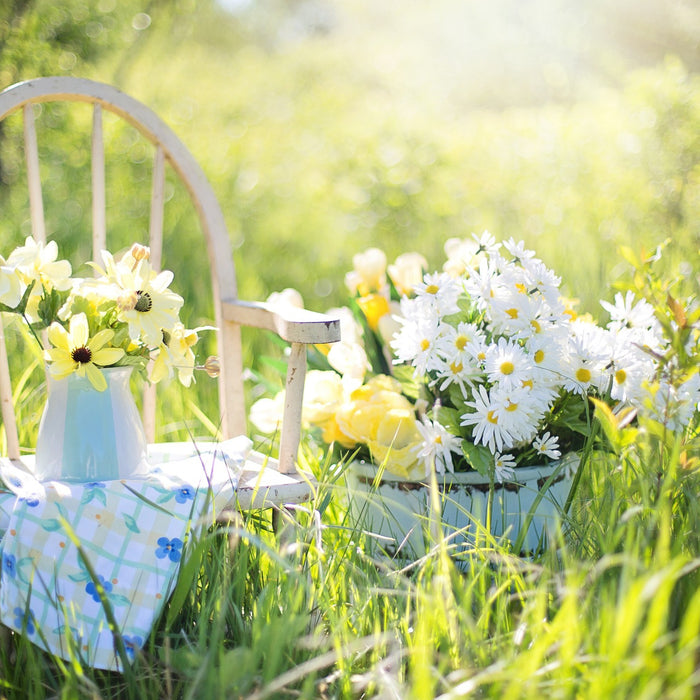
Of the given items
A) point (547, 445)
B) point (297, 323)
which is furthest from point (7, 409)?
point (547, 445)

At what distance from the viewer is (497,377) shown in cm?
109

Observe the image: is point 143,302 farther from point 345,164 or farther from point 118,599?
point 345,164

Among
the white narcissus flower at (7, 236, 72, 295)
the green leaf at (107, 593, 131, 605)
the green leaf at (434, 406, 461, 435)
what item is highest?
the white narcissus flower at (7, 236, 72, 295)

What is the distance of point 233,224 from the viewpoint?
3.55 m

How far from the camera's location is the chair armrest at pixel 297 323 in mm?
1049

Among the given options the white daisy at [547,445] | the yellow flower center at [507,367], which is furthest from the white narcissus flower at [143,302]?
the white daisy at [547,445]

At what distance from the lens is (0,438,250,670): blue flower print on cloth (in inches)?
34.7

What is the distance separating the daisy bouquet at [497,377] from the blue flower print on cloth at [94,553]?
1.04ft

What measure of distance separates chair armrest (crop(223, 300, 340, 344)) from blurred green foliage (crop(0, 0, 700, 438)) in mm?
1063

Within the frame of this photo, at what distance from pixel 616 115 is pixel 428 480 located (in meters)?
3.08

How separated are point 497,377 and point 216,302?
526mm

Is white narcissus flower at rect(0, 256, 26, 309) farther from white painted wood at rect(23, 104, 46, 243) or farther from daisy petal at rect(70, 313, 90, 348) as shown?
white painted wood at rect(23, 104, 46, 243)

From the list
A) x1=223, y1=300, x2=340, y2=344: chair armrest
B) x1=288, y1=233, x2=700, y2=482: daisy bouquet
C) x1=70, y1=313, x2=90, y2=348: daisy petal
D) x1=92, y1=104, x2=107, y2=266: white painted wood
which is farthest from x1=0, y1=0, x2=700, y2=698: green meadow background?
x1=92, y1=104, x2=107, y2=266: white painted wood

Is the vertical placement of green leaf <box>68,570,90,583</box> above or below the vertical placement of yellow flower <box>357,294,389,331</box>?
below
